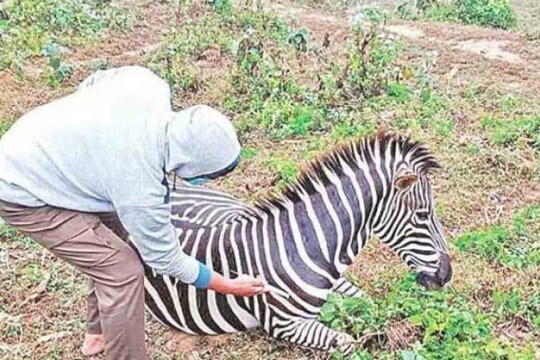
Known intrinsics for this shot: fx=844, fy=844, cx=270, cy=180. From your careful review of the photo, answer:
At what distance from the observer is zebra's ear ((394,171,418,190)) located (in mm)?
3939

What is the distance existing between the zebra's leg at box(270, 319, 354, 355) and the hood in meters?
1.18

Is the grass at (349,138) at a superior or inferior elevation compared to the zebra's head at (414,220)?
inferior

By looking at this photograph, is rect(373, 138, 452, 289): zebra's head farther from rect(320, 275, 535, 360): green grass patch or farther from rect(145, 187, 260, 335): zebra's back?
rect(145, 187, 260, 335): zebra's back

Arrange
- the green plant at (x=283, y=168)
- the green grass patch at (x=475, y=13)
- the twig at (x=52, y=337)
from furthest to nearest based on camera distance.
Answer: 1. the green grass patch at (x=475, y=13)
2. the green plant at (x=283, y=168)
3. the twig at (x=52, y=337)

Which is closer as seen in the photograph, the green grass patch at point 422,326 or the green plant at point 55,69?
the green grass patch at point 422,326

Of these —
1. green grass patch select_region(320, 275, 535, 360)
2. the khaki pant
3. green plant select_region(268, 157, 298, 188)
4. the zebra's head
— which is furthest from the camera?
green plant select_region(268, 157, 298, 188)

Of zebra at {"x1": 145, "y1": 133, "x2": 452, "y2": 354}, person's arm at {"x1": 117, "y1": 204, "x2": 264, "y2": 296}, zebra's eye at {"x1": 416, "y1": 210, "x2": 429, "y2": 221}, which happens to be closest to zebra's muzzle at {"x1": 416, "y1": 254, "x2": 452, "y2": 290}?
zebra at {"x1": 145, "y1": 133, "x2": 452, "y2": 354}

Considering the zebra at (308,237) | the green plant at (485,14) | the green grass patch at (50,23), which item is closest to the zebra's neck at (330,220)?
the zebra at (308,237)

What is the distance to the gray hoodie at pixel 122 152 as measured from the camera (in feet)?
10.1

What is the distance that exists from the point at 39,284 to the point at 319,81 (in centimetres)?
375

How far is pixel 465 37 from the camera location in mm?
9758

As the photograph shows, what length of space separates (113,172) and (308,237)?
4.02 feet

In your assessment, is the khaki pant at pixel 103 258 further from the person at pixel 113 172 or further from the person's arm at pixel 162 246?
the person's arm at pixel 162 246

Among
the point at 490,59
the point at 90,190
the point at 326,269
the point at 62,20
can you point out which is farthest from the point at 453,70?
the point at 90,190
